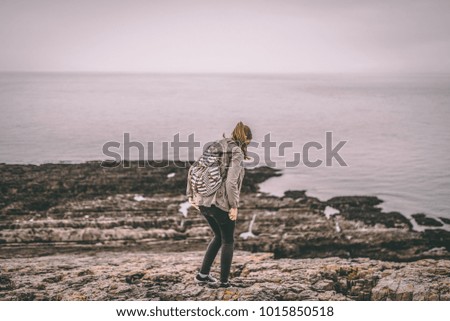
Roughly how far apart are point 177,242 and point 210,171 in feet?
19.2

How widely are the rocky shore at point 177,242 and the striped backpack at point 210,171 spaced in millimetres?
1134

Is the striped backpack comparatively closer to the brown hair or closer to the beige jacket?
the beige jacket

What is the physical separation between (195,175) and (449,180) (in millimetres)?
14557

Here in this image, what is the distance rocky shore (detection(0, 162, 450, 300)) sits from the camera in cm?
423

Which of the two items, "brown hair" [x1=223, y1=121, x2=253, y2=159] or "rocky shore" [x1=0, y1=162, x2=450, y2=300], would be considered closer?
"brown hair" [x1=223, y1=121, x2=253, y2=159]

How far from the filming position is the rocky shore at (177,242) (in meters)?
4.23

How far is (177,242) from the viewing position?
909cm

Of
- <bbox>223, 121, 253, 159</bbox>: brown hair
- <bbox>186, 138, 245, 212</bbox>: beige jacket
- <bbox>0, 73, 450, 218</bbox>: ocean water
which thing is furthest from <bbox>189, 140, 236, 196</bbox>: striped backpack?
<bbox>0, 73, 450, 218</bbox>: ocean water

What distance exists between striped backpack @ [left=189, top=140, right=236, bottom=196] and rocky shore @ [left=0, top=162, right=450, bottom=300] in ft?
3.72

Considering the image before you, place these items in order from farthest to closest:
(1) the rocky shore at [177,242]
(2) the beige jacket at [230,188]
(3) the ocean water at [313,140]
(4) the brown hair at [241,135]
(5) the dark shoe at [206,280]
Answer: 1. (3) the ocean water at [313,140]
2. (1) the rocky shore at [177,242]
3. (5) the dark shoe at [206,280]
4. (4) the brown hair at [241,135]
5. (2) the beige jacket at [230,188]

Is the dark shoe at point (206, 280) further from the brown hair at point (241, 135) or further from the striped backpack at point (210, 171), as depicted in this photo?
the brown hair at point (241, 135)

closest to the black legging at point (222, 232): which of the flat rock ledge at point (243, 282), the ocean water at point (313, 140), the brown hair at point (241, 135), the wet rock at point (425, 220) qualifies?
the flat rock ledge at point (243, 282)
